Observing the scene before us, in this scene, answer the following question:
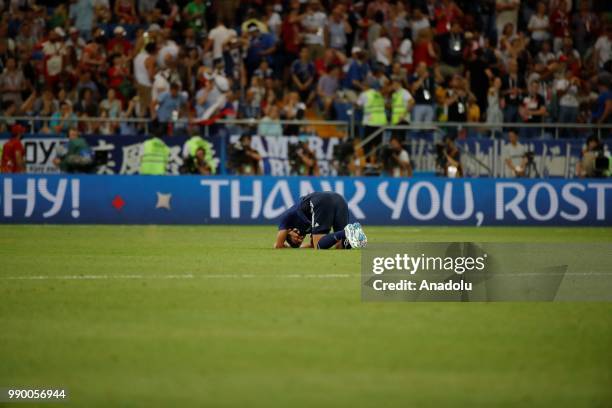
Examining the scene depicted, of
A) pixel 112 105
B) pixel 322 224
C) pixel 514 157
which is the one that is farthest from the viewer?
pixel 112 105

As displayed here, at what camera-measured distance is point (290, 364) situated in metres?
7.52

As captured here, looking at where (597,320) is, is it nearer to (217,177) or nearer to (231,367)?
(231,367)

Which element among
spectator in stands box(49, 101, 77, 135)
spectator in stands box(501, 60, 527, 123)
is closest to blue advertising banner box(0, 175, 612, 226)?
spectator in stands box(49, 101, 77, 135)

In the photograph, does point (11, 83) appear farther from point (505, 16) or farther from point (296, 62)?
point (505, 16)

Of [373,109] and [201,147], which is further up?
[373,109]

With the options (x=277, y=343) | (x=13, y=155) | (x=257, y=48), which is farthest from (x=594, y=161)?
(x=277, y=343)

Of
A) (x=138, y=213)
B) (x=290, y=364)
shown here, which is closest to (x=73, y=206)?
(x=138, y=213)

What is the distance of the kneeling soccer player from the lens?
52.9ft

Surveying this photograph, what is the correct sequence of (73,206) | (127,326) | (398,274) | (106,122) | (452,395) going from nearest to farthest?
(452,395) → (127,326) → (398,274) → (73,206) → (106,122)

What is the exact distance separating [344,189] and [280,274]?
1143 centimetres

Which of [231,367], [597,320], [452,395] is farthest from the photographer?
[597,320]

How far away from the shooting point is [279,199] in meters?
24.2

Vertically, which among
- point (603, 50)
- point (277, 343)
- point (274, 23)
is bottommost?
point (277, 343)

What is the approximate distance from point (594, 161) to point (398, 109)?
14.8ft
